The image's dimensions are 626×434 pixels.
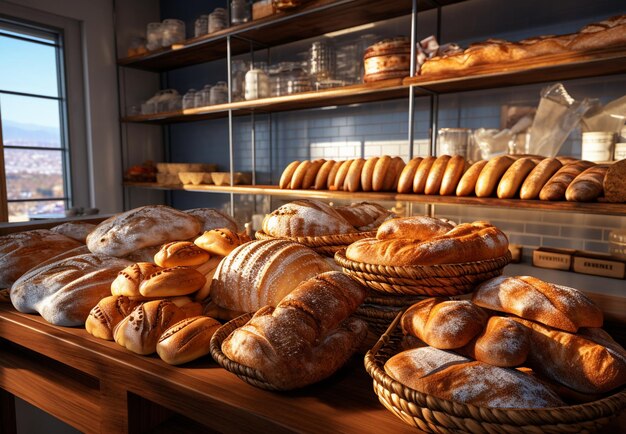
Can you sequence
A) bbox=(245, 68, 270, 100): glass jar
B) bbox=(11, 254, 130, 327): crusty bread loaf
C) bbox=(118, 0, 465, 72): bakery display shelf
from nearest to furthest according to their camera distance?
bbox=(11, 254, 130, 327): crusty bread loaf, bbox=(118, 0, 465, 72): bakery display shelf, bbox=(245, 68, 270, 100): glass jar

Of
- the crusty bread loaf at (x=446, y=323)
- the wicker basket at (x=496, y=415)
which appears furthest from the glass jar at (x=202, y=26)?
the wicker basket at (x=496, y=415)

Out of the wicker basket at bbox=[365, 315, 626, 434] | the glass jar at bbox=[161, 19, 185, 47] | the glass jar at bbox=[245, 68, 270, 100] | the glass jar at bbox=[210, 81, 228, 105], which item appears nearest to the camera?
the wicker basket at bbox=[365, 315, 626, 434]

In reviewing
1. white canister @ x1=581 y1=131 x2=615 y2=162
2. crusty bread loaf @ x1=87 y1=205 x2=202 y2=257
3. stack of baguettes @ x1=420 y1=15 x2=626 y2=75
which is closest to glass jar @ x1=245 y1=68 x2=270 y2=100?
stack of baguettes @ x1=420 y1=15 x2=626 y2=75

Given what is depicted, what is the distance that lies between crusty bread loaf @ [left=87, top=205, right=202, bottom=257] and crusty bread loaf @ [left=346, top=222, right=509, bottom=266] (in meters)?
0.55

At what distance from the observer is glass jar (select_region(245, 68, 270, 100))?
326 cm

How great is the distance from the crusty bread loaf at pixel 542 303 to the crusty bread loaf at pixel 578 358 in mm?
15

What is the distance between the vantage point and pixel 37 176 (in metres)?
3.96

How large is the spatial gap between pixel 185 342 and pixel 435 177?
1843mm

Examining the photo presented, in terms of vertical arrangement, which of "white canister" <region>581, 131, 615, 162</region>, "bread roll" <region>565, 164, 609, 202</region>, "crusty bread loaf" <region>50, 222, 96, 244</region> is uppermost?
"white canister" <region>581, 131, 615, 162</region>

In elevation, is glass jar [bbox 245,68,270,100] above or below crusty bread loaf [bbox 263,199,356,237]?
above

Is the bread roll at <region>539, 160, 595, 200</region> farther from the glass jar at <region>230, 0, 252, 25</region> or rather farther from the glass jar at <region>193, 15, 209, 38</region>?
the glass jar at <region>193, 15, 209, 38</region>

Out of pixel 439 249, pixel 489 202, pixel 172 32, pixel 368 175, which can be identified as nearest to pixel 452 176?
pixel 489 202

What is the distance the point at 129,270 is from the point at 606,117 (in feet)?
8.07

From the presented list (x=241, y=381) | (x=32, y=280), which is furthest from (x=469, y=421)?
(x=32, y=280)
